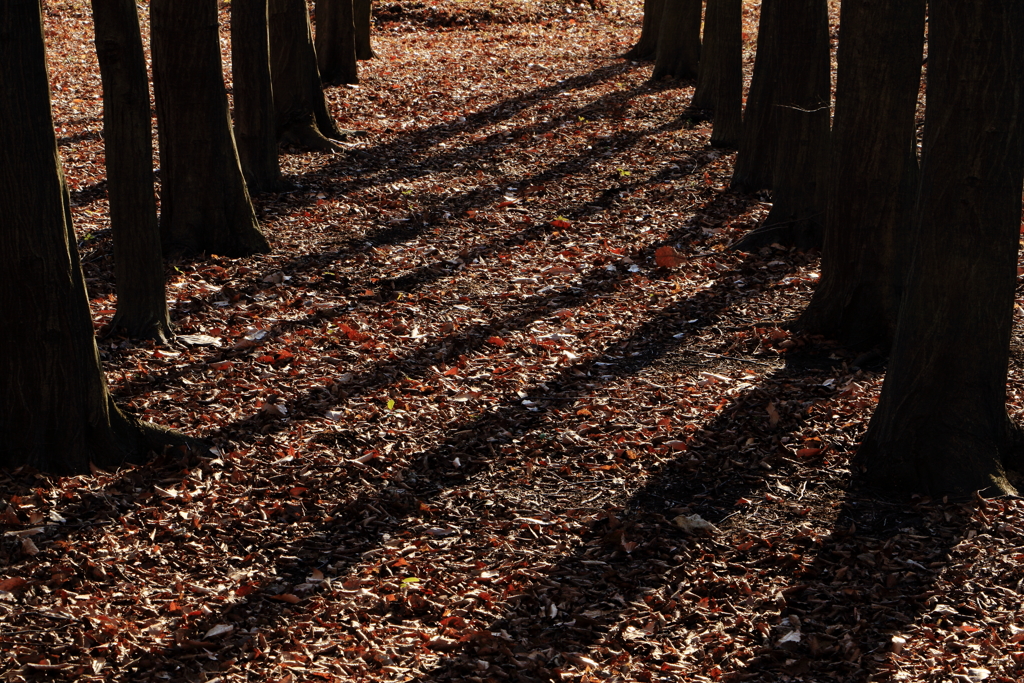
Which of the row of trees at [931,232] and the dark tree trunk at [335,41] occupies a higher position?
the dark tree trunk at [335,41]

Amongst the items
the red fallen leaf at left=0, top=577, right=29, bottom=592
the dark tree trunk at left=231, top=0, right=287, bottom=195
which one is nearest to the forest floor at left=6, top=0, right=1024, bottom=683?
the red fallen leaf at left=0, top=577, right=29, bottom=592

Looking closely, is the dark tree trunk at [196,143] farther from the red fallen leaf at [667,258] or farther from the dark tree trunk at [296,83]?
the red fallen leaf at [667,258]

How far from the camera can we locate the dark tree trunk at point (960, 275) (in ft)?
15.3

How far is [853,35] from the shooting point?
672 cm

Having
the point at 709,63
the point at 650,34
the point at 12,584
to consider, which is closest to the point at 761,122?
the point at 709,63

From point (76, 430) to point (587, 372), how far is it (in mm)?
3531

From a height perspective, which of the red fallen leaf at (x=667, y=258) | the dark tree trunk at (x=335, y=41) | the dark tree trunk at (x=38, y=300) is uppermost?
the dark tree trunk at (x=335, y=41)

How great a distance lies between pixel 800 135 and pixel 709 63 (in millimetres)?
5473

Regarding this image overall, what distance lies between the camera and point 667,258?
929 cm

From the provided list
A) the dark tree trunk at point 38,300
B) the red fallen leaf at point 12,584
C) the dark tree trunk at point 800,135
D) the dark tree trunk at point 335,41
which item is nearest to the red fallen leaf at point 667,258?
the dark tree trunk at point 800,135

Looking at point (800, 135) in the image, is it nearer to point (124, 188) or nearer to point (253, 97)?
point (253, 97)

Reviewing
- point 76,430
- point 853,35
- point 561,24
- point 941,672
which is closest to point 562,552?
point 941,672

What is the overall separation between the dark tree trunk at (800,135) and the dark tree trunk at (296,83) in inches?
237

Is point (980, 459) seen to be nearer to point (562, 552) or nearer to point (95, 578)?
point (562, 552)
